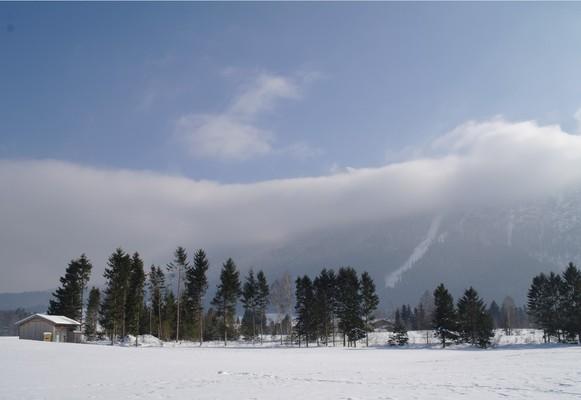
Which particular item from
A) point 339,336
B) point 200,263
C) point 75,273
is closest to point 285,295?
point 339,336

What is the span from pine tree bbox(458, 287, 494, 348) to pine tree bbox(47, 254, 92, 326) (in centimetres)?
7305

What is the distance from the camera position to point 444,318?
83.2 m

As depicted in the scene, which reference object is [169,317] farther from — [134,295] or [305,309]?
[305,309]

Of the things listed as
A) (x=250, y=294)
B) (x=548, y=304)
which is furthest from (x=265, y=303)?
(x=548, y=304)

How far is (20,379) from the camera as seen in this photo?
20797 millimetres

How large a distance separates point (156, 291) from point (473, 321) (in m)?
62.7

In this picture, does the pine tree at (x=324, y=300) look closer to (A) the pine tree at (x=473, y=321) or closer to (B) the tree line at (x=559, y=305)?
(A) the pine tree at (x=473, y=321)

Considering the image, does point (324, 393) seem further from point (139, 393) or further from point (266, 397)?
point (139, 393)

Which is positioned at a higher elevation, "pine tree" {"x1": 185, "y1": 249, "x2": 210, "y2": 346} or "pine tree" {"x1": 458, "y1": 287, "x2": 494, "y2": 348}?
"pine tree" {"x1": 185, "y1": 249, "x2": 210, "y2": 346}

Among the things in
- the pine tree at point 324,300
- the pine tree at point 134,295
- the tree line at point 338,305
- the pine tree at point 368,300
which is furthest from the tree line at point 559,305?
the pine tree at point 134,295

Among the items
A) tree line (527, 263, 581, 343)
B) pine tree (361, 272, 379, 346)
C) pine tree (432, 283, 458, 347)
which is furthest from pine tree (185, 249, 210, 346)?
tree line (527, 263, 581, 343)

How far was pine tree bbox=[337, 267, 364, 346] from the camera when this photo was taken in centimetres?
8444

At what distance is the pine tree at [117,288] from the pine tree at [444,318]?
57.5m

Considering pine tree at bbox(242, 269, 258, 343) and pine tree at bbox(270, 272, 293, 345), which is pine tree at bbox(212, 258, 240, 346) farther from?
pine tree at bbox(270, 272, 293, 345)
